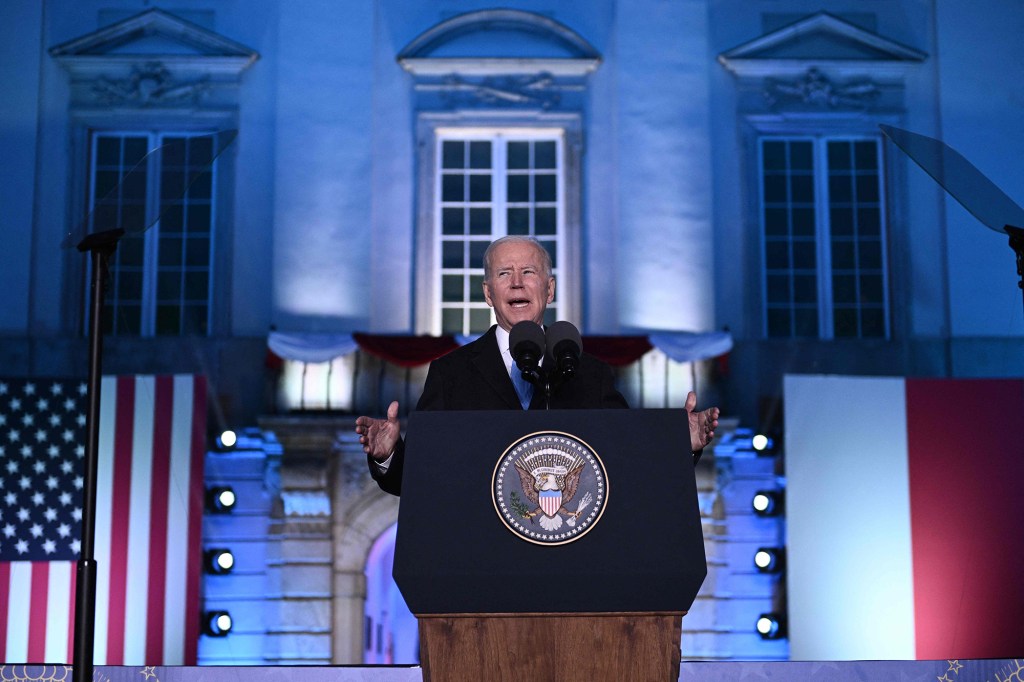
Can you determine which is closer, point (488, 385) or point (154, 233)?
point (488, 385)

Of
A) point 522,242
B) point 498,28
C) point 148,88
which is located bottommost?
point 522,242

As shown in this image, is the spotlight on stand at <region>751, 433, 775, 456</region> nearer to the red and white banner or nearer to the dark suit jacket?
the red and white banner

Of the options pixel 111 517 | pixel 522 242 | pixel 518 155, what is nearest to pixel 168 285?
pixel 111 517

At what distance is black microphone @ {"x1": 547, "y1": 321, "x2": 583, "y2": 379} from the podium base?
0.55 metres

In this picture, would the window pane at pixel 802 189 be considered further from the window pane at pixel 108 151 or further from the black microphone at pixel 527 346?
the black microphone at pixel 527 346

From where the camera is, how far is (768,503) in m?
9.43

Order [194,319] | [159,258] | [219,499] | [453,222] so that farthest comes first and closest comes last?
[453,222], [159,258], [194,319], [219,499]

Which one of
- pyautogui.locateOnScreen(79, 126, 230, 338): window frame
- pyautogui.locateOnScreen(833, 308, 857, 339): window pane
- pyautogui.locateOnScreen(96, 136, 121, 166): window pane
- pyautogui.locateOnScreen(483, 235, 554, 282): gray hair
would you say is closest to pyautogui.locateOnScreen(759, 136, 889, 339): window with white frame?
pyautogui.locateOnScreen(833, 308, 857, 339): window pane

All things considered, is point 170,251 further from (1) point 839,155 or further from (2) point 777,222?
(1) point 839,155

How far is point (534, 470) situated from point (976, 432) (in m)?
7.43

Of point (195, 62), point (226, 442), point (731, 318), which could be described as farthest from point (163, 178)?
point (731, 318)

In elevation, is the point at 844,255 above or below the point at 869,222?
below

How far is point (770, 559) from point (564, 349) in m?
7.28

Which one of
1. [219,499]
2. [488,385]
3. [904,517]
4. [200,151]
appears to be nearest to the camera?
[488,385]
